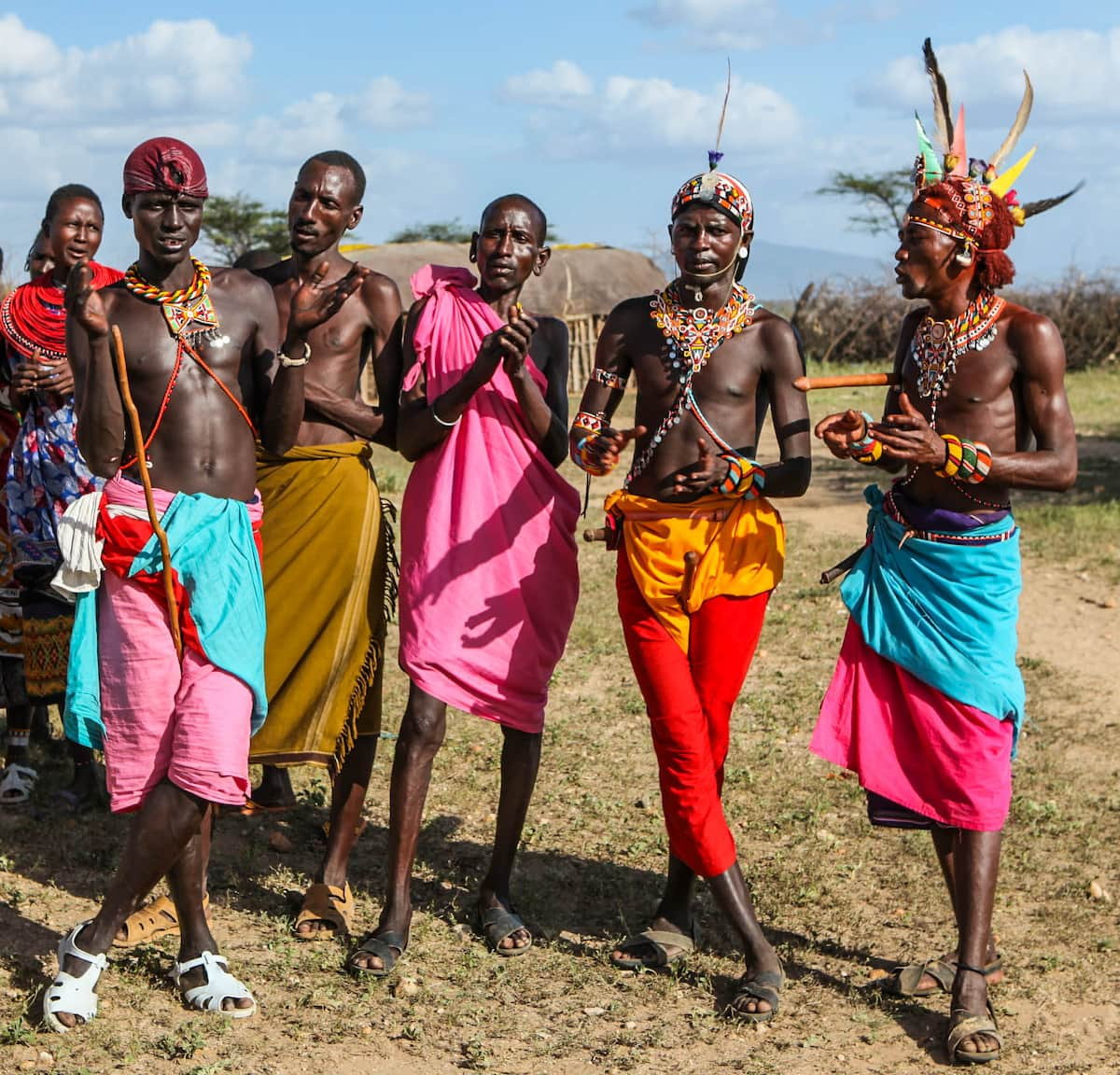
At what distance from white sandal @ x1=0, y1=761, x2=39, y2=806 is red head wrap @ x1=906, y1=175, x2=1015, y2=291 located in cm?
378

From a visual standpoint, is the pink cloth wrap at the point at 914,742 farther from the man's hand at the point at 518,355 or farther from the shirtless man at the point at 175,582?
the shirtless man at the point at 175,582

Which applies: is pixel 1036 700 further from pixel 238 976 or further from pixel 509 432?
pixel 238 976

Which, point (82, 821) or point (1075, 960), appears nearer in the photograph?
point (1075, 960)

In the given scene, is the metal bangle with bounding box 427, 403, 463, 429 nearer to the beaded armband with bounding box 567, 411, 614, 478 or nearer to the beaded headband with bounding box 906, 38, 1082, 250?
the beaded armband with bounding box 567, 411, 614, 478

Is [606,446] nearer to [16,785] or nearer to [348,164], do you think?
[348,164]

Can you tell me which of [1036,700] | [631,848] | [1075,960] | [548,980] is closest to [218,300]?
[548,980]

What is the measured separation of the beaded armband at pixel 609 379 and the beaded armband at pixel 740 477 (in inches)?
16.4

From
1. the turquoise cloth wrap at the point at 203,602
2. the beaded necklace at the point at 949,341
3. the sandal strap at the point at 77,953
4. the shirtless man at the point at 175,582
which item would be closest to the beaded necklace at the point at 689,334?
the beaded necklace at the point at 949,341

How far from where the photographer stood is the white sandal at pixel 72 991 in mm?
3744

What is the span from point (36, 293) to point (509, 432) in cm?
215

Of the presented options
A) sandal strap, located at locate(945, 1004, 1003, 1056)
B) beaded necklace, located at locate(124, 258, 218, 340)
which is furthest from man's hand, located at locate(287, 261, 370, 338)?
sandal strap, located at locate(945, 1004, 1003, 1056)

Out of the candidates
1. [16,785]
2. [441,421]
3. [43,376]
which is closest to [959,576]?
[441,421]

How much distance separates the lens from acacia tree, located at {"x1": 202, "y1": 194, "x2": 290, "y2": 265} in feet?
108

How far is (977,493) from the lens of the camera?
402cm
